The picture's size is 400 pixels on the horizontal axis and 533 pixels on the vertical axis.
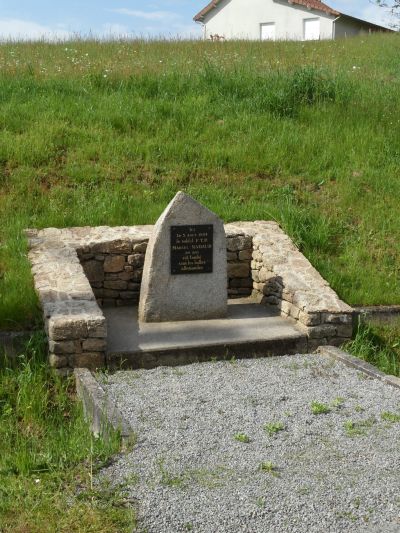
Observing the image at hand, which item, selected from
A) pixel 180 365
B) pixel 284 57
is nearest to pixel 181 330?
pixel 180 365

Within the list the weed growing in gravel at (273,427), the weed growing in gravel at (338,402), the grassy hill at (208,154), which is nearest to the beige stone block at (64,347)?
the grassy hill at (208,154)

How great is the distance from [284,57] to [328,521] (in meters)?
14.9

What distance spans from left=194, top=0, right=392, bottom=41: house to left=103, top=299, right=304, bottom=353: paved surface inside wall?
90.4 ft

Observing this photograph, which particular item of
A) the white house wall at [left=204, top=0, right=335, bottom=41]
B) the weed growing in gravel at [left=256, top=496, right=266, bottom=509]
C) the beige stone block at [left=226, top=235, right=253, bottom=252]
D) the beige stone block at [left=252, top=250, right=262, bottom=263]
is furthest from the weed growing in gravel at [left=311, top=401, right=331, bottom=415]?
the white house wall at [left=204, top=0, right=335, bottom=41]

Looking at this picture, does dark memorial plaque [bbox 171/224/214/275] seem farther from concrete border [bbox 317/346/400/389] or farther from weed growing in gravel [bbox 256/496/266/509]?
weed growing in gravel [bbox 256/496/266/509]

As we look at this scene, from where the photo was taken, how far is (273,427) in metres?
5.44

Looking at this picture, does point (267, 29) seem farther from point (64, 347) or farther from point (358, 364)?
point (64, 347)

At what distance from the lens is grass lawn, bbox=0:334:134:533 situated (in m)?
4.18

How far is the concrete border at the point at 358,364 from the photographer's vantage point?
21.8 feet

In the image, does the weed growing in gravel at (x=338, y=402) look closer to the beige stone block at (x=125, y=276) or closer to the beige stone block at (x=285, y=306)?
the beige stone block at (x=285, y=306)

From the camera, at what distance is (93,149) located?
11.2 m

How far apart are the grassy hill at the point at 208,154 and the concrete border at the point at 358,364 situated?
60.2 inches

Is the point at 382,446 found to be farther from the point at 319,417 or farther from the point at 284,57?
the point at 284,57

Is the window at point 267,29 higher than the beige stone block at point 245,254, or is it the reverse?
the window at point 267,29
